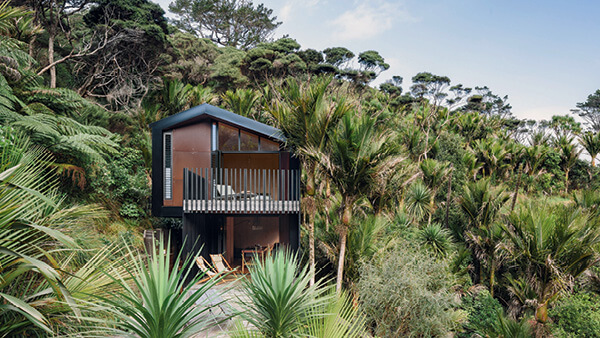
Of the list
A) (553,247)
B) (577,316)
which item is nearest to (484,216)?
(577,316)

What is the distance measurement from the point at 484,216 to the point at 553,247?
5.39m

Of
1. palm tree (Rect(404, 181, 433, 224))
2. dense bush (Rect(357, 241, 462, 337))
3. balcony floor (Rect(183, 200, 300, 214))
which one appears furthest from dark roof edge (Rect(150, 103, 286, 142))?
palm tree (Rect(404, 181, 433, 224))

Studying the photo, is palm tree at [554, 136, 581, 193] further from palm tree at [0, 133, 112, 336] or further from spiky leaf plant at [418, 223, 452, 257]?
palm tree at [0, 133, 112, 336]

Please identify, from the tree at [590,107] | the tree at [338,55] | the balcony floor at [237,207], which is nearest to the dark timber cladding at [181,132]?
the balcony floor at [237,207]

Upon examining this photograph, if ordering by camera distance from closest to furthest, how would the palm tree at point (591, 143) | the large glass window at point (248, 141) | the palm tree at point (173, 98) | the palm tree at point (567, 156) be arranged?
the large glass window at point (248, 141) → the palm tree at point (173, 98) → the palm tree at point (591, 143) → the palm tree at point (567, 156)

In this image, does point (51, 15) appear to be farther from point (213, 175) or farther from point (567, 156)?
point (567, 156)

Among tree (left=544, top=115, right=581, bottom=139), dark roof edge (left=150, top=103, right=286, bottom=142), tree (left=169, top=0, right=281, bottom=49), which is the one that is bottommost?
dark roof edge (left=150, top=103, right=286, bottom=142)

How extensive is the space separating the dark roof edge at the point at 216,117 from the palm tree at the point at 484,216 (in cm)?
801

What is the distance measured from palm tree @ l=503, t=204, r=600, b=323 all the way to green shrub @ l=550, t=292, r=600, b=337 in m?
0.95

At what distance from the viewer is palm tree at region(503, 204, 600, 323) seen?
778 cm

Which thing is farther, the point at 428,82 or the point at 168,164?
the point at 428,82

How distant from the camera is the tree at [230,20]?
41.6 m

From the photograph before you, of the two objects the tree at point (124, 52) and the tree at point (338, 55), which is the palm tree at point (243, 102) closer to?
the tree at point (124, 52)

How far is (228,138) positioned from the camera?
11406 mm
